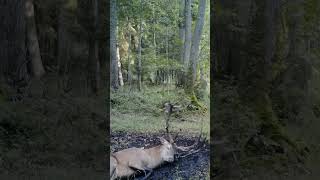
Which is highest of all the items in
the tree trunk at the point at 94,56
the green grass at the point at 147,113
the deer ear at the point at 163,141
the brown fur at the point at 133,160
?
the tree trunk at the point at 94,56

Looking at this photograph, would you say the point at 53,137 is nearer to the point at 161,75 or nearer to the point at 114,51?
the point at 114,51

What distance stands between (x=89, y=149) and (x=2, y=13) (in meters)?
1.54

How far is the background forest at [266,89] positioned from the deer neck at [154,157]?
495mm

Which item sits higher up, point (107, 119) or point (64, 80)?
point (64, 80)

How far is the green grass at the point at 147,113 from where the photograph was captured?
512 centimetres

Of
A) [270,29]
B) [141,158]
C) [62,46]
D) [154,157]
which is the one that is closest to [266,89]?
[270,29]

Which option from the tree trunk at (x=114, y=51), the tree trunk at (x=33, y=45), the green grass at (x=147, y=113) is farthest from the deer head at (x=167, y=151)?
the tree trunk at (x=33, y=45)

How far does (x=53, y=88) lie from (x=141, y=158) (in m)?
1.08

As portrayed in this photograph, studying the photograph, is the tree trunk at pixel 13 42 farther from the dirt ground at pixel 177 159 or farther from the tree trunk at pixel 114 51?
the dirt ground at pixel 177 159

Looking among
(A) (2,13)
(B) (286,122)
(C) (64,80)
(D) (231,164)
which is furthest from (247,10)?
(A) (2,13)

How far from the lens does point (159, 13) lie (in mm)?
5168

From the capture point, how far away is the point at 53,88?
17.5 feet

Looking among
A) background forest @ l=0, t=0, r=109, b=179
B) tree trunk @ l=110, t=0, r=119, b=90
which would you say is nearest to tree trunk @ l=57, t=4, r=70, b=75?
background forest @ l=0, t=0, r=109, b=179

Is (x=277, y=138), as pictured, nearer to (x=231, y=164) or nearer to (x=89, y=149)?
(x=231, y=164)
